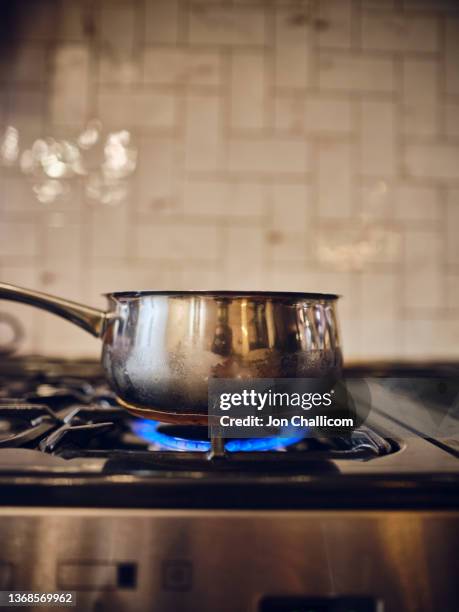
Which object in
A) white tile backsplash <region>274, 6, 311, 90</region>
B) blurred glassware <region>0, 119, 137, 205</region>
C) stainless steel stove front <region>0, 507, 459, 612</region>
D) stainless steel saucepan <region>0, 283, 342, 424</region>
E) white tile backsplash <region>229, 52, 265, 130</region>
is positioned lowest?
stainless steel stove front <region>0, 507, 459, 612</region>

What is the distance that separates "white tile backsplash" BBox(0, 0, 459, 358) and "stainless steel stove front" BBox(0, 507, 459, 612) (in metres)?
0.75

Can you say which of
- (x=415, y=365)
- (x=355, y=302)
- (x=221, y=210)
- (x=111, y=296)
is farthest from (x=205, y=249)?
(x=111, y=296)

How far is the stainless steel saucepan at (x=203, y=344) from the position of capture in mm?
469

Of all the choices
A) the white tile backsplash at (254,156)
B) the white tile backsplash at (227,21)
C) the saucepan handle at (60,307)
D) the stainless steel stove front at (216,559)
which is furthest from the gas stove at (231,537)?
the white tile backsplash at (227,21)

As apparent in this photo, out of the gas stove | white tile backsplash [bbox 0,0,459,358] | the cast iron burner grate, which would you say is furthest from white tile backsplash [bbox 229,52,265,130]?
the gas stove

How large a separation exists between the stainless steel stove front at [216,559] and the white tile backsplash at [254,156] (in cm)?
75

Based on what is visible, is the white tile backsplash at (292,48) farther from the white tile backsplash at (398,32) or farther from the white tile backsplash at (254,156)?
the white tile backsplash at (398,32)

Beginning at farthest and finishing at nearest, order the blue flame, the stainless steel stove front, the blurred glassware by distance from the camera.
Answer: the blurred glassware
the blue flame
the stainless steel stove front

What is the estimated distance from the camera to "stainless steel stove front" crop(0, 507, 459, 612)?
376 millimetres

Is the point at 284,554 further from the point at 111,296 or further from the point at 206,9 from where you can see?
the point at 206,9

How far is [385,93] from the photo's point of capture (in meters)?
1.15

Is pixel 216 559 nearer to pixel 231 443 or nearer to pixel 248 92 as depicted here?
pixel 231 443

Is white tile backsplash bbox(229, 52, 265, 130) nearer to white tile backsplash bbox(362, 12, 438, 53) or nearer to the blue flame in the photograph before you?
white tile backsplash bbox(362, 12, 438, 53)

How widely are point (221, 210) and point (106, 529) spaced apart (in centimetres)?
82
